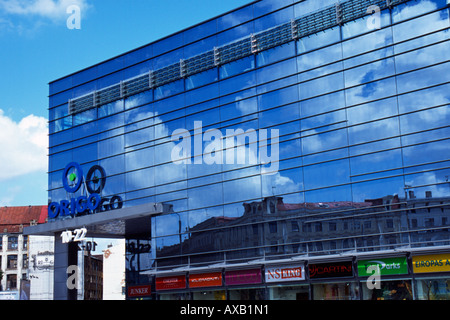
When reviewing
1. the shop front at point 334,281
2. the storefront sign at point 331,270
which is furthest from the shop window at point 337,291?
the storefront sign at point 331,270

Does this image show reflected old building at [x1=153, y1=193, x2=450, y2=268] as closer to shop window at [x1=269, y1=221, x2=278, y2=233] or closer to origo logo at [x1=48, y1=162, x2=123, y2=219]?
shop window at [x1=269, y1=221, x2=278, y2=233]

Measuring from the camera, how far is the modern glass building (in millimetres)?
27297

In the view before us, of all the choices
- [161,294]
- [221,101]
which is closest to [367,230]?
[221,101]

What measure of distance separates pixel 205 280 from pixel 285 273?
20.5 feet

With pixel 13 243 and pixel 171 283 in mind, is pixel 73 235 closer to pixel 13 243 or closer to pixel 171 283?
pixel 171 283

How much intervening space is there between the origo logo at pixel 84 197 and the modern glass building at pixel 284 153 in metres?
0.13

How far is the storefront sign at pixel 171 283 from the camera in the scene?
36.4 m

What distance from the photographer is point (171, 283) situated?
37.0m

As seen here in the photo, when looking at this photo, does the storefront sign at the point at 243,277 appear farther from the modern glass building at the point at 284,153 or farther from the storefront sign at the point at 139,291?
the storefront sign at the point at 139,291

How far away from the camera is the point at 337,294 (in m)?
29.0

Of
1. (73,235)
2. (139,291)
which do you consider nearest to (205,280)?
(139,291)

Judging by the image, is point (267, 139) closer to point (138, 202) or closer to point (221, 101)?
point (221, 101)

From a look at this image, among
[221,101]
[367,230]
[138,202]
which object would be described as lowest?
[367,230]

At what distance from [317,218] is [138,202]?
48.5 feet
